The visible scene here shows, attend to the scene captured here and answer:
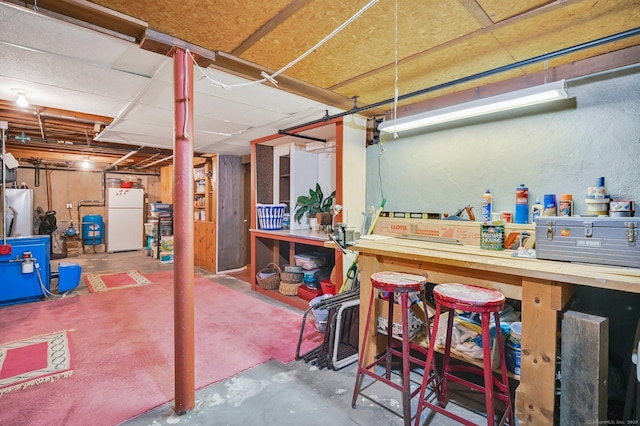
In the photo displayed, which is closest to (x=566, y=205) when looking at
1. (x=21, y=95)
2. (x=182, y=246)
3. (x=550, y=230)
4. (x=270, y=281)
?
(x=550, y=230)

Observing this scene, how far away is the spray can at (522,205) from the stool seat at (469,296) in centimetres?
96

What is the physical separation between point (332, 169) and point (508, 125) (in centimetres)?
244

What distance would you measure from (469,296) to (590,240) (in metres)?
0.71

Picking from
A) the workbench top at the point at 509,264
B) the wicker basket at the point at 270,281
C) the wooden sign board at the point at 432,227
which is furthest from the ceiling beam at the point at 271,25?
the wicker basket at the point at 270,281

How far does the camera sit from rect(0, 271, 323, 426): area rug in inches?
75.6

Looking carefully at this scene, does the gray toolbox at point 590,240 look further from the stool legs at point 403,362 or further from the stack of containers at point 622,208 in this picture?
the stool legs at point 403,362

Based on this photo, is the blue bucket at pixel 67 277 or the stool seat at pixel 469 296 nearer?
the stool seat at pixel 469 296

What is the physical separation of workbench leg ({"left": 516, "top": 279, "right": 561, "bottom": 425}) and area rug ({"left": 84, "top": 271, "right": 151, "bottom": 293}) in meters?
5.12

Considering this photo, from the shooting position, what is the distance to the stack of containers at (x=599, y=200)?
1980mm

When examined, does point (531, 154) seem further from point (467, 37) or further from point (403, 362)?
point (403, 362)

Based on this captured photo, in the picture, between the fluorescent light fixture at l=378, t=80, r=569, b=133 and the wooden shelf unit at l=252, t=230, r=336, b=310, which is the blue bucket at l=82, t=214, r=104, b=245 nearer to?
the wooden shelf unit at l=252, t=230, r=336, b=310

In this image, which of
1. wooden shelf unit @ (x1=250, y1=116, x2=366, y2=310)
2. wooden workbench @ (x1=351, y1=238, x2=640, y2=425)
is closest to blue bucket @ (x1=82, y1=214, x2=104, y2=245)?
wooden shelf unit @ (x1=250, y1=116, x2=366, y2=310)

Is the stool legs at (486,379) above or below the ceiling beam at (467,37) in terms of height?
below

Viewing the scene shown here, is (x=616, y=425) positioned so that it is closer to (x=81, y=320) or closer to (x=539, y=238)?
(x=539, y=238)
